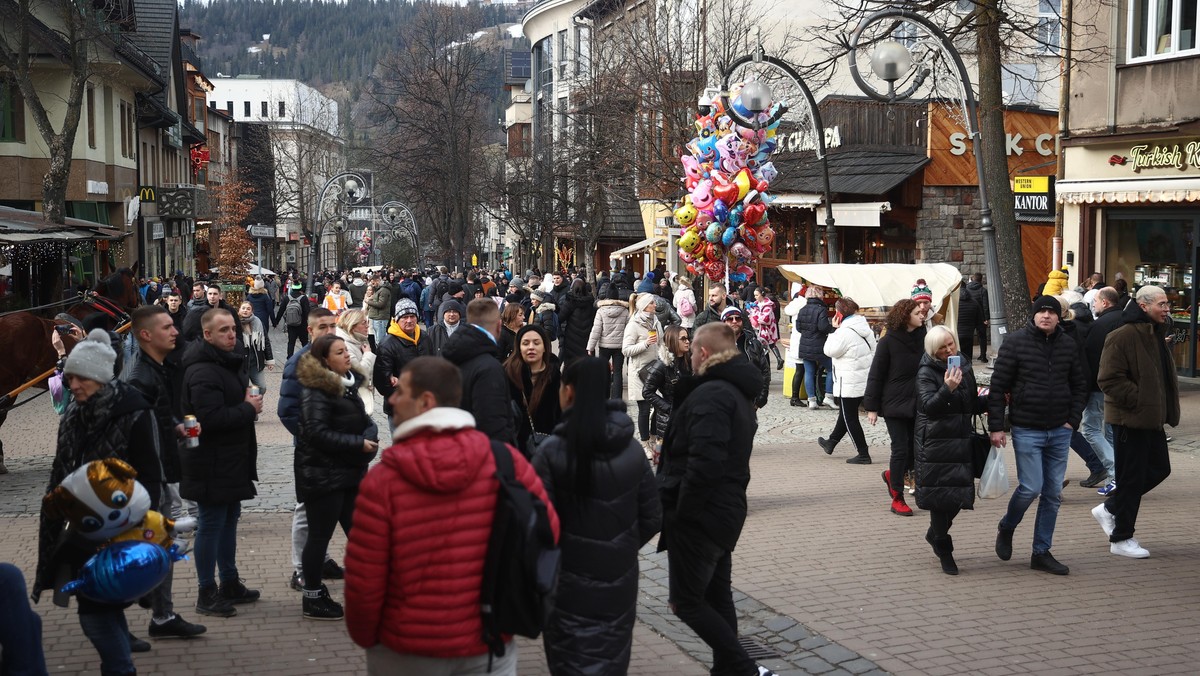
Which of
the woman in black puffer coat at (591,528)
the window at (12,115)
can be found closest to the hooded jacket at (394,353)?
the woman in black puffer coat at (591,528)

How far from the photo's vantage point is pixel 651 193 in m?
34.0

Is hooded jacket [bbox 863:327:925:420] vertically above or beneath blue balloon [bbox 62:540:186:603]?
above

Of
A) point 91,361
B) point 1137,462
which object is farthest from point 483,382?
point 1137,462

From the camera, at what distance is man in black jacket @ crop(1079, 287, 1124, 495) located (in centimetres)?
1110

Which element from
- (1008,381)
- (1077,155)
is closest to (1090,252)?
(1077,155)

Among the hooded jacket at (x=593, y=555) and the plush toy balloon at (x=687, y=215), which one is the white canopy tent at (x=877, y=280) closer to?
the plush toy balloon at (x=687, y=215)

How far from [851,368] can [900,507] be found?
2454mm

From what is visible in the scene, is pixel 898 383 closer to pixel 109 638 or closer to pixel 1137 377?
pixel 1137 377

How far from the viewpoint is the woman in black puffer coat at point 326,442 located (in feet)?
22.1

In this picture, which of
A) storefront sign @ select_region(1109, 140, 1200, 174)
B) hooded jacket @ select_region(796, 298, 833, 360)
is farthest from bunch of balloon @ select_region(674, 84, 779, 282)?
storefront sign @ select_region(1109, 140, 1200, 174)

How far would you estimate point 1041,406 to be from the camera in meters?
8.12

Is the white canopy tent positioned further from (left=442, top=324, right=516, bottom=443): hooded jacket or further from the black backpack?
the black backpack

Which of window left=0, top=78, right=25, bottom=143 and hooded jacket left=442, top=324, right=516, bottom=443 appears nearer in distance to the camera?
hooded jacket left=442, top=324, right=516, bottom=443

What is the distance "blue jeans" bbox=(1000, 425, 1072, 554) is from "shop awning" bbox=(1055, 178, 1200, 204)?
11.5 m
